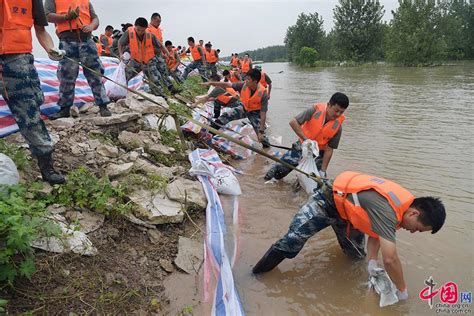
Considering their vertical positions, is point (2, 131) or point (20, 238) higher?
point (2, 131)

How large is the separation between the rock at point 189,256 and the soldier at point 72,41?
8.27ft

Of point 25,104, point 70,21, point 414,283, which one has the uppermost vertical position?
point 70,21

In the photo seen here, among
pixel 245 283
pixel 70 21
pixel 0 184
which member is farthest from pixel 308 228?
pixel 70 21

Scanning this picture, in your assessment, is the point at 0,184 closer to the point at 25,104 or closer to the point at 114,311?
the point at 25,104

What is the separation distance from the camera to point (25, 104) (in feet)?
9.16

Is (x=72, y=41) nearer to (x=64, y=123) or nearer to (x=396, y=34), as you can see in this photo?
(x=64, y=123)

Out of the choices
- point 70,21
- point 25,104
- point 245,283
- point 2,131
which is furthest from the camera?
point 70,21

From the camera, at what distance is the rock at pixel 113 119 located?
14.8ft

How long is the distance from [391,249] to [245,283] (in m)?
1.25

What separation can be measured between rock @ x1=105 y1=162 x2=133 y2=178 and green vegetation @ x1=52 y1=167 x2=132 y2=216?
0.74ft

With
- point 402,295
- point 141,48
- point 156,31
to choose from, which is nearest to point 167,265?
point 402,295

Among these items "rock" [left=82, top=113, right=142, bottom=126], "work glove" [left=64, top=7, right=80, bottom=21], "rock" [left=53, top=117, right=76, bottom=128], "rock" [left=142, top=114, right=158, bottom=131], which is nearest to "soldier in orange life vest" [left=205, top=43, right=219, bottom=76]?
"rock" [left=142, top=114, right=158, bottom=131]

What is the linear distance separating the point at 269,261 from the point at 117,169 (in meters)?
1.75

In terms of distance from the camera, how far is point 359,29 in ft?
151
